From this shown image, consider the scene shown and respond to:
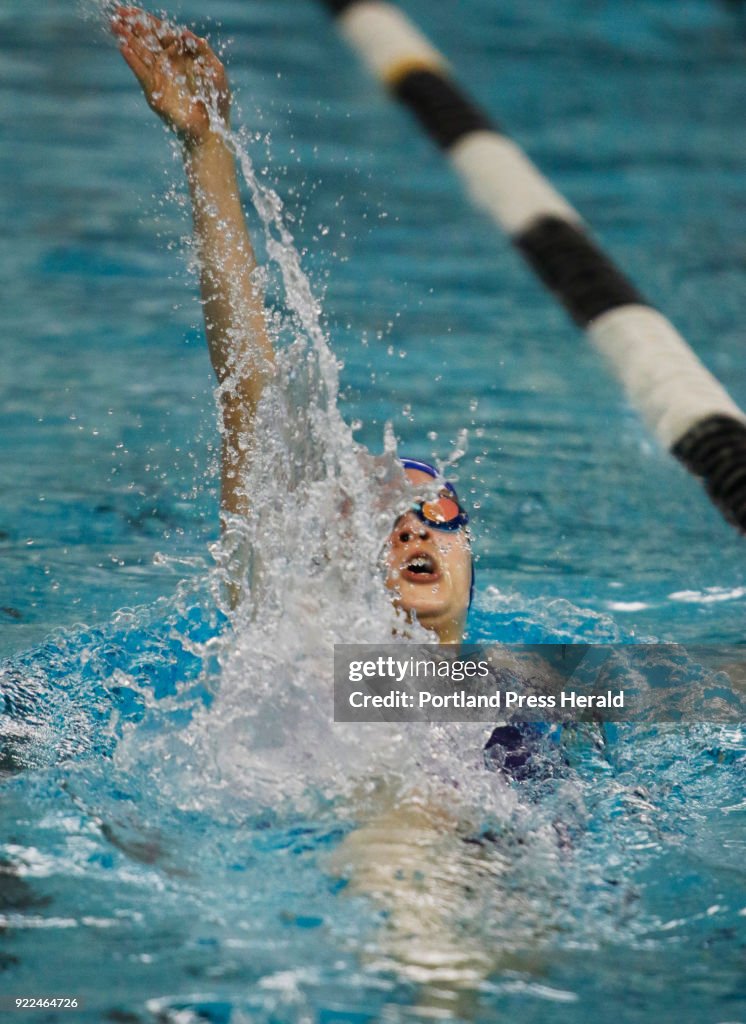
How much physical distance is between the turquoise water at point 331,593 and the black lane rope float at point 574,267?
540 millimetres

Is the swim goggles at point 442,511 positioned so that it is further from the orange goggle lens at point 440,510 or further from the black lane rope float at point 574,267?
the black lane rope float at point 574,267

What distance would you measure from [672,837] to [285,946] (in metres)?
0.68

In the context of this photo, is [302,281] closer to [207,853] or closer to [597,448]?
[207,853]

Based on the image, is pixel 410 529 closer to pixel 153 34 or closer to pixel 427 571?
pixel 427 571

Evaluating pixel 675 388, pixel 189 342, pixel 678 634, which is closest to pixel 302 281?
pixel 675 388

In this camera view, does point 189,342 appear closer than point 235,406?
No

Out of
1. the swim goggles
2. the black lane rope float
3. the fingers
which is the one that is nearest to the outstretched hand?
the fingers

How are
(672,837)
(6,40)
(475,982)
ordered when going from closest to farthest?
1. (475,982)
2. (672,837)
3. (6,40)

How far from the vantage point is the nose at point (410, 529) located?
2.11 meters

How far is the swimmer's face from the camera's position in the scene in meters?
2.10

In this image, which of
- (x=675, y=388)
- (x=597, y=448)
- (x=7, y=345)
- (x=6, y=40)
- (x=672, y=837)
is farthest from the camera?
(x=6, y=40)

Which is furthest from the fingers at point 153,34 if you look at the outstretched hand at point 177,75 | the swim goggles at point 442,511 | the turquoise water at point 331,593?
the swim goggles at point 442,511

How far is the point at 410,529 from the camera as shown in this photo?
2.12 metres

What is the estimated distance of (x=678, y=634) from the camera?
2.93 metres
